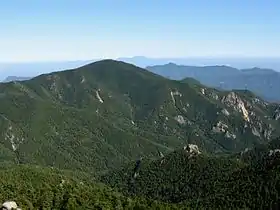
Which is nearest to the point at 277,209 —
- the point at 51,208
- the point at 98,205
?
the point at 98,205

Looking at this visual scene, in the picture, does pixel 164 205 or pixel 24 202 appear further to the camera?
pixel 164 205

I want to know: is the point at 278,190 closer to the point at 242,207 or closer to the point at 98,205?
the point at 242,207

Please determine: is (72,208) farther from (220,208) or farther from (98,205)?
(220,208)

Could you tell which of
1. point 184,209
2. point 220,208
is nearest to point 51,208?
point 184,209

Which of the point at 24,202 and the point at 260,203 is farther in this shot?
the point at 260,203

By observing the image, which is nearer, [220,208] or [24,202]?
[24,202]

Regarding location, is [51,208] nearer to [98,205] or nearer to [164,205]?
[98,205]

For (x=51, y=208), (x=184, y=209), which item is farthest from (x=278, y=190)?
(x=51, y=208)
